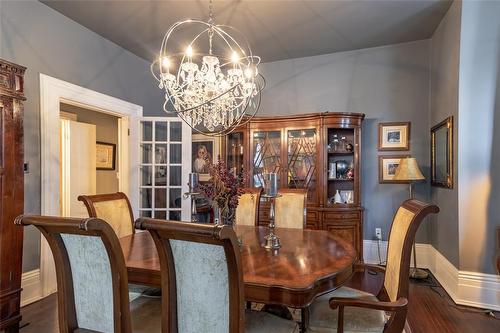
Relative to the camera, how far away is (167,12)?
121 inches

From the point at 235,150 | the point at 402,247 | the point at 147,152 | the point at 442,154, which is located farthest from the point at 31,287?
the point at 442,154

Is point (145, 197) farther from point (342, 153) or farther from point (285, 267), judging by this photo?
point (285, 267)

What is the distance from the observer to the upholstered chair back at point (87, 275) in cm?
123

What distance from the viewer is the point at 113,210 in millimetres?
2426

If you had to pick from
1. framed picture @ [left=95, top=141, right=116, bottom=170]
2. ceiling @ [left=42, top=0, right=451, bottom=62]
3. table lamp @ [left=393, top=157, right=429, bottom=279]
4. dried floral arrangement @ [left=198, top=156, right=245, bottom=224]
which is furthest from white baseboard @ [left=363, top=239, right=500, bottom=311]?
framed picture @ [left=95, top=141, right=116, bottom=170]

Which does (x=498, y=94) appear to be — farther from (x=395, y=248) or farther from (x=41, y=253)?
(x=41, y=253)

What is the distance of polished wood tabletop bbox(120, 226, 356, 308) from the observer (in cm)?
128

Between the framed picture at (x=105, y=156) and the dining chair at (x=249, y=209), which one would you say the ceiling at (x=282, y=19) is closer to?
the dining chair at (x=249, y=209)

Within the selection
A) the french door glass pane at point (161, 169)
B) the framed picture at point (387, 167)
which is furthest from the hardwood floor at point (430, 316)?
the french door glass pane at point (161, 169)

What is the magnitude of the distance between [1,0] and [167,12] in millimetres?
1353

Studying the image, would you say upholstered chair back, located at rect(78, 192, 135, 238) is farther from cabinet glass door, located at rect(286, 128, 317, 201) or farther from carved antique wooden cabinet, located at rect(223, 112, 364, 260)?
cabinet glass door, located at rect(286, 128, 317, 201)

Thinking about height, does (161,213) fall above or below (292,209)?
below

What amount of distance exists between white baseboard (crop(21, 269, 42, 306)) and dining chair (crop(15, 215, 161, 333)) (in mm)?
1815

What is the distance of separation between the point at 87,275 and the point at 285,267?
0.89 m
